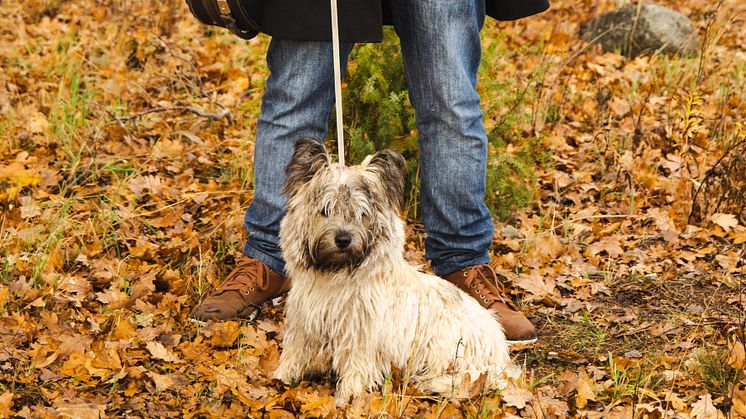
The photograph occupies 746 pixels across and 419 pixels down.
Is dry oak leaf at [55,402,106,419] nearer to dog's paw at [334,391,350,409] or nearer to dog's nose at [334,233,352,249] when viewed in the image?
dog's paw at [334,391,350,409]

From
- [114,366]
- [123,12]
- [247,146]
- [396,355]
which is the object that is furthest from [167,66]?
[396,355]

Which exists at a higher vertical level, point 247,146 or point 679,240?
point 247,146

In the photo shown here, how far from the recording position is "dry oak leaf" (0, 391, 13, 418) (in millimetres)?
2912

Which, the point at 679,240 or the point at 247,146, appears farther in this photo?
the point at 247,146

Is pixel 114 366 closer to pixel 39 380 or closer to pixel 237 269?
pixel 39 380

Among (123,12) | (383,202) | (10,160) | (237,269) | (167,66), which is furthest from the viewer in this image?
(123,12)

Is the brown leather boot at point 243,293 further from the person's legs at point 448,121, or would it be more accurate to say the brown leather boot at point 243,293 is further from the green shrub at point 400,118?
the green shrub at point 400,118

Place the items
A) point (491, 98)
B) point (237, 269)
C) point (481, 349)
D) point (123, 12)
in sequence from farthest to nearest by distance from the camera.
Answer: point (123, 12) → point (491, 98) → point (237, 269) → point (481, 349)

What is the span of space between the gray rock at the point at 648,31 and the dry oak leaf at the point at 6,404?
6.65 metres

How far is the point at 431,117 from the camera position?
3.60m

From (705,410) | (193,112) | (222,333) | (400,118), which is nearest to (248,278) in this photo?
(222,333)

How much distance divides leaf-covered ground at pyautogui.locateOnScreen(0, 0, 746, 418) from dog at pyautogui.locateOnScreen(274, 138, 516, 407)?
0.11m

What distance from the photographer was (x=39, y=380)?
3.18 m

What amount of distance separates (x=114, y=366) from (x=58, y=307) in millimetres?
751
